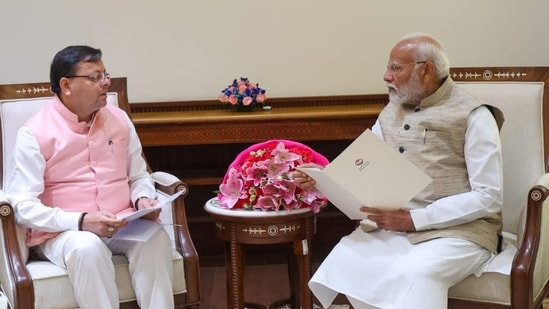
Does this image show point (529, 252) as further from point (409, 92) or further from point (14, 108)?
point (14, 108)

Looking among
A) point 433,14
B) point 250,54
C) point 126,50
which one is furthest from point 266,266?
point 433,14

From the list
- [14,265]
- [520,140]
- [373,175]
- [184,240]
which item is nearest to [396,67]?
[373,175]

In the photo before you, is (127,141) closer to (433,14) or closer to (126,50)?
(126,50)

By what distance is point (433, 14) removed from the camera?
355 cm

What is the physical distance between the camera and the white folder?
216cm

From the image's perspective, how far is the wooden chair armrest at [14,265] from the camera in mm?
2062

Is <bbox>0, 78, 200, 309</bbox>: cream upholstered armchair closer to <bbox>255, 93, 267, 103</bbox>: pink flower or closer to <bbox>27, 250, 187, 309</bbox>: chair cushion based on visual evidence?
<bbox>27, 250, 187, 309</bbox>: chair cushion

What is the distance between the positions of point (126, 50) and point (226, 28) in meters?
0.53

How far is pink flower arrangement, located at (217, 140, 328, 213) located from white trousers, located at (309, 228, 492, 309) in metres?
0.29

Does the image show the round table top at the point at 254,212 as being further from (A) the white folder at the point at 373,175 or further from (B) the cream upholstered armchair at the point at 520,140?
(B) the cream upholstered armchair at the point at 520,140

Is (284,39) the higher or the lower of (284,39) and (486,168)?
the higher

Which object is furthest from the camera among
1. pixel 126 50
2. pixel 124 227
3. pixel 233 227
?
pixel 126 50

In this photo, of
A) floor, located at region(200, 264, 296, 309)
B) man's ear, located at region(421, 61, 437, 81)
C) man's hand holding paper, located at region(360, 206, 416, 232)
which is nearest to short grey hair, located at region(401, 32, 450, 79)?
man's ear, located at region(421, 61, 437, 81)

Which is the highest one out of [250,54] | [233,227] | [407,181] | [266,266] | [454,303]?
[250,54]
